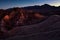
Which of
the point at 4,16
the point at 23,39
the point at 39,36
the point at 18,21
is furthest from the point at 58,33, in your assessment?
the point at 4,16

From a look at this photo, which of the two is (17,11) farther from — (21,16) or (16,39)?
(16,39)

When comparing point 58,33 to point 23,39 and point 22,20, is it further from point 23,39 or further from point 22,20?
point 22,20

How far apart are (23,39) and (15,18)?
508cm

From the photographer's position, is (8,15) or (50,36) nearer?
(50,36)

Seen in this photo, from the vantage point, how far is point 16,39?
4.56 metres

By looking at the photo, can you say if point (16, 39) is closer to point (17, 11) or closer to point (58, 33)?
point (58, 33)

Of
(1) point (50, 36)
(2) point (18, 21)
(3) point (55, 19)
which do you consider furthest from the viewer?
(2) point (18, 21)

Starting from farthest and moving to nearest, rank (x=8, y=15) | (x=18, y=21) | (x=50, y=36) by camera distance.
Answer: (x=8, y=15), (x=18, y=21), (x=50, y=36)

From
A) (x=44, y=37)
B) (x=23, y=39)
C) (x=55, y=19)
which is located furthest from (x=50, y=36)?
(x=55, y=19)

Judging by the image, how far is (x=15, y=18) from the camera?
372 inches

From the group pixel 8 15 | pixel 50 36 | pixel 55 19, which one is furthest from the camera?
pixel 8 15

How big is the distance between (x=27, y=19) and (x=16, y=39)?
4886mm

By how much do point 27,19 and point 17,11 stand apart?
73 cm

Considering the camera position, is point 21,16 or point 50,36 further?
point 21,16
